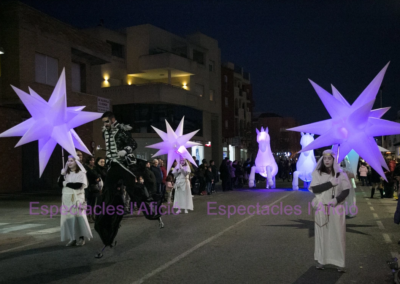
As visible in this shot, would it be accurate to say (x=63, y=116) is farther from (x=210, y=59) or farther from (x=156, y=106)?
(x=210, y=59)

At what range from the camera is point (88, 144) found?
24.5 m

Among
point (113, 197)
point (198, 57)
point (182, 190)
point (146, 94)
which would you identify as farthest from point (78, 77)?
point (198, 57)

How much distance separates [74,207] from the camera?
27.2 feet

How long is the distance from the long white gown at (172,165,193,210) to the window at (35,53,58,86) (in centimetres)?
1057

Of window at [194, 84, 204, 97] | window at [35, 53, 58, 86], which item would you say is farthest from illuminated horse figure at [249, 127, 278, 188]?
window at [194, 84, 204, 97]

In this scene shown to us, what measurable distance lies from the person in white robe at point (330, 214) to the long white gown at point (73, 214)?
455 centimetres

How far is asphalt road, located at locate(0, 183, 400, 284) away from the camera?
19.4 ft

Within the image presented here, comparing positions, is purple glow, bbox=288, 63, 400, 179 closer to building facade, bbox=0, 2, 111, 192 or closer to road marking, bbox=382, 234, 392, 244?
road marking, bbox=382, 234, 392, 244

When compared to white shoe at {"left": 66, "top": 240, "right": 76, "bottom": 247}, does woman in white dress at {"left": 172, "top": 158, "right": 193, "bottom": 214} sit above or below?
above

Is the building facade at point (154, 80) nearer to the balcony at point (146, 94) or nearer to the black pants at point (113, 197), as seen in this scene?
the balcony at point (146, 94)

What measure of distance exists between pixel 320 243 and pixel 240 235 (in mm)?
3015

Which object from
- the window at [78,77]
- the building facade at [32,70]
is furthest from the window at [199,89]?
the window at [78,77]

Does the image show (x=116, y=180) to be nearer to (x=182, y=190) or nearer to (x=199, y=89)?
(x=182, y=190)

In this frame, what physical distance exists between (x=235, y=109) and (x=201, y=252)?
49.3 meters
